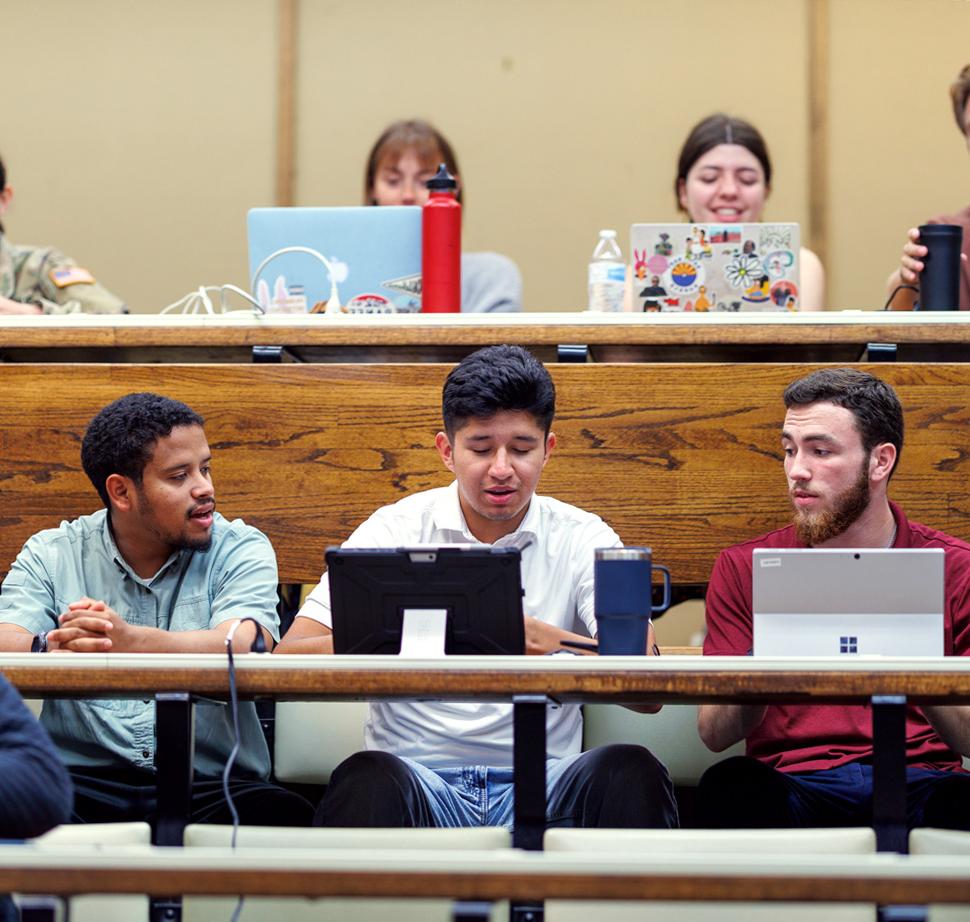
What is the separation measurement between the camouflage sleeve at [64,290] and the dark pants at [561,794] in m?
1.68

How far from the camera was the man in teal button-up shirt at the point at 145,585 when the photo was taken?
7.43 ft

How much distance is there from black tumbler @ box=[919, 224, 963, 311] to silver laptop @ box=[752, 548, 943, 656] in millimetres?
1062

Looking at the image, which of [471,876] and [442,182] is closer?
[471,876]

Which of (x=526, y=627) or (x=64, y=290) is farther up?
(x=64, y=290)

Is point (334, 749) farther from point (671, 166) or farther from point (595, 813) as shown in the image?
point (671, 166)

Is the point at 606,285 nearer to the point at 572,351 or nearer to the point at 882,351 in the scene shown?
the point at 572,351

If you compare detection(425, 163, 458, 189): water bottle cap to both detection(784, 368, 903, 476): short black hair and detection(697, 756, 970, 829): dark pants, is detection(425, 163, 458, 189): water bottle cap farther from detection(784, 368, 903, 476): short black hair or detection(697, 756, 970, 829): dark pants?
detection(697, 756, 970, 829): dark pants

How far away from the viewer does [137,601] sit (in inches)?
96.1

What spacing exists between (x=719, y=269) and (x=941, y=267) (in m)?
0.42

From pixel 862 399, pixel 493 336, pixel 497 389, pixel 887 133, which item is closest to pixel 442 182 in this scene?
pixel 493 336

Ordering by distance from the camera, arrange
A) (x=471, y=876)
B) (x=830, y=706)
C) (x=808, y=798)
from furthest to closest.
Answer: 1. (x=830, y=706)
2. (x=808, y=798)
3. (x=471, y=876)

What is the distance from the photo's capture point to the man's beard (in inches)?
97.0

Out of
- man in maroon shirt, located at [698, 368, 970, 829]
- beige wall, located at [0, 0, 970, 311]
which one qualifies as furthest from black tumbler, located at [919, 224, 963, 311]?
beige wall, located at [0, 0, 970, 311]

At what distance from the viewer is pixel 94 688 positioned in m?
1.67
